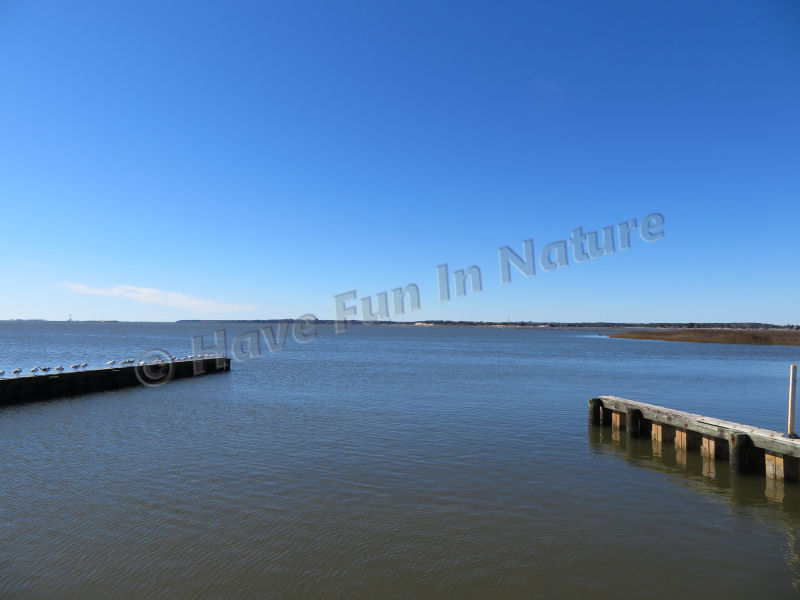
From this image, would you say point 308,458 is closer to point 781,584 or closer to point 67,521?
point 67,521

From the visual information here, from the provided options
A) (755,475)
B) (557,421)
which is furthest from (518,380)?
(755,475)

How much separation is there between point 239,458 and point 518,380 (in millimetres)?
22919

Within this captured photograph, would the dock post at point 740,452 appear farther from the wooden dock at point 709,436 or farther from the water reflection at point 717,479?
Result: the water reflection at point 717,479

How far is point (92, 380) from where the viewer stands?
26.8 meters

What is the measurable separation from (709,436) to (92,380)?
92.9 feet

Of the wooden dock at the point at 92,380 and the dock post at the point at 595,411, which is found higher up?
the wooden dock at the point at 92,380

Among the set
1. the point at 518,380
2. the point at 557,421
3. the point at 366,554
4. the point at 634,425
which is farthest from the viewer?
the point at 518,380

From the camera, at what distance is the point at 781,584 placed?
22.4 ft

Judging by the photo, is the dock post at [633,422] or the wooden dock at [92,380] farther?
the wooden dock at [92,380]

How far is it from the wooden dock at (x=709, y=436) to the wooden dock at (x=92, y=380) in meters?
24.3

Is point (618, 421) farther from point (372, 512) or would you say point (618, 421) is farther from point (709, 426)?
point (372, 512)

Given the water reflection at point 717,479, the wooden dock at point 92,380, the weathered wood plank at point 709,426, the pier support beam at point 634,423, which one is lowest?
the water reflection at point 717,479

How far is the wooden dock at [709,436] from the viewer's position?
11320 mm

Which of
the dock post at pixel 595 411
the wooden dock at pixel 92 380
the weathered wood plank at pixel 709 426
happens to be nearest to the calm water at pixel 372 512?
the dock post at pixel 595 411
